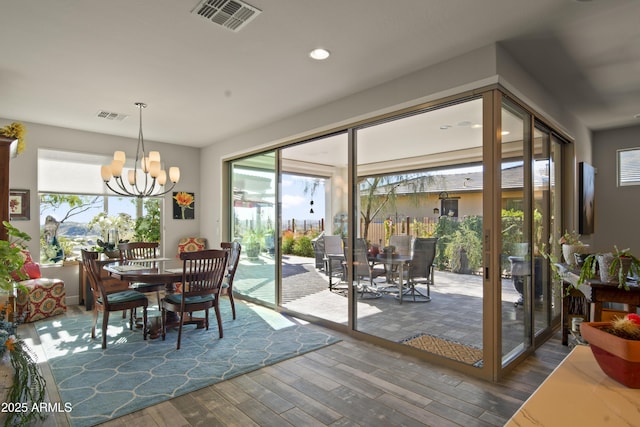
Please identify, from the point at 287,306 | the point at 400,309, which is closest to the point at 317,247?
the point at 287,306

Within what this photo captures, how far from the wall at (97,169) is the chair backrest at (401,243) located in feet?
13.9

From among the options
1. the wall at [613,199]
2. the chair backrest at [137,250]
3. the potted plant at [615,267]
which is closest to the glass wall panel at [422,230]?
the potted plant at [615,267]

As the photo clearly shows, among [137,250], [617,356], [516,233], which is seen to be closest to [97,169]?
[137,250]

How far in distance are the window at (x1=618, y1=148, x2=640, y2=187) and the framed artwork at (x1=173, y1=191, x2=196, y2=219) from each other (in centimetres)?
691

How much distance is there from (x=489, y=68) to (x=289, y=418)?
2.94 metres

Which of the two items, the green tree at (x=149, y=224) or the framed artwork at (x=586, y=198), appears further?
the green tree at (x=149, y=224)

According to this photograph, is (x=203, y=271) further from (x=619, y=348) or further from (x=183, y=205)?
(x=619, y=348)

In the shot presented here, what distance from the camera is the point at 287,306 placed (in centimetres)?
498

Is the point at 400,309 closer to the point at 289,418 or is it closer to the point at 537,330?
the point at 537,330

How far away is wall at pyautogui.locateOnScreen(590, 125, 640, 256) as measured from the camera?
5.20 m

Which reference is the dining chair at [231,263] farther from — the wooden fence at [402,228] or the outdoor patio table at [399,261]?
the outdoor patio table at [399,261]

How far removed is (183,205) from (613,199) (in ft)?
22.8

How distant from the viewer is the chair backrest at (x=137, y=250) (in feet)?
16.0

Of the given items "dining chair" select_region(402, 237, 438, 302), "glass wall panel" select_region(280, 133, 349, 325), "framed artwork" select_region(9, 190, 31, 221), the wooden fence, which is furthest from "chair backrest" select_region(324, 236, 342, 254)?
"framed artwork" select_region(9, 190, 31, 221)
